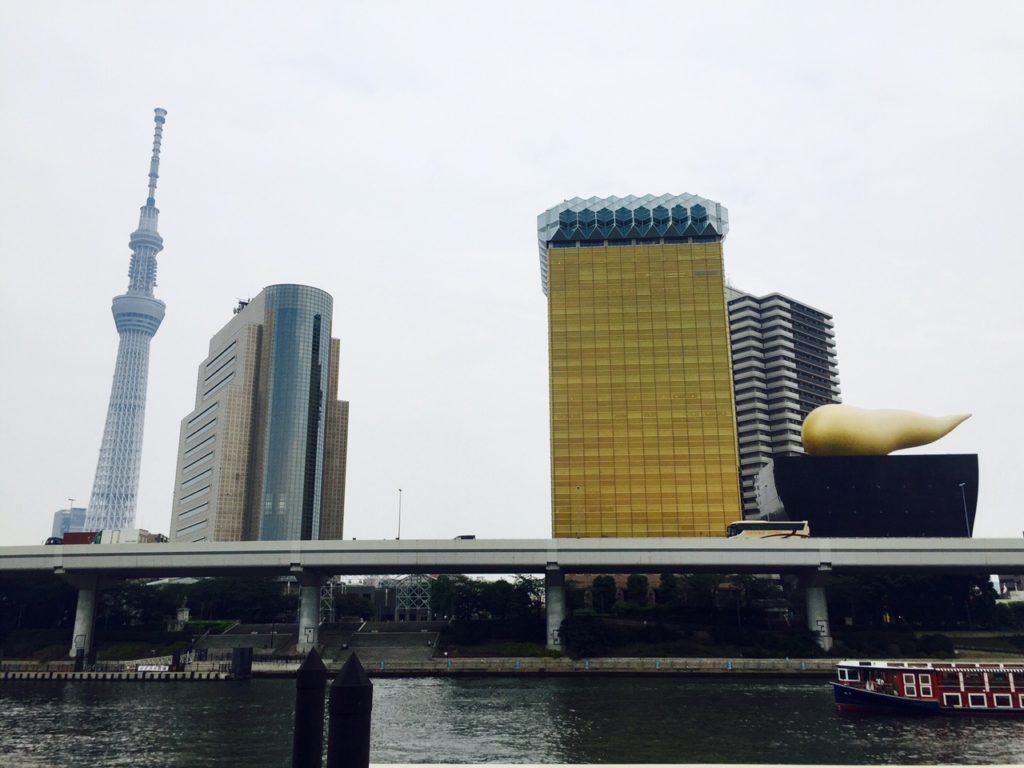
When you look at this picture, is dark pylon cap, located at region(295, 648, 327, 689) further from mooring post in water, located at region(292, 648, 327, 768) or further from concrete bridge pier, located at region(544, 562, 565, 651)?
concrete bridge pier, located at region(544, 562, 565, 651)

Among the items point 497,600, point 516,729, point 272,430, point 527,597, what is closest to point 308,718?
point 516,729

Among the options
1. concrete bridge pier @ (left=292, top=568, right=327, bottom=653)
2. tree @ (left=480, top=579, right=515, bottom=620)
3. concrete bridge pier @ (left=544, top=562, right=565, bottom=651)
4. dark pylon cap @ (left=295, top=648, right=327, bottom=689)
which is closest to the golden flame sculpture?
concrete bridge pier @ (left=544, top=562, right=565, bottom=651)

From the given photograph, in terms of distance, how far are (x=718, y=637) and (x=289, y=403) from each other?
110304mm

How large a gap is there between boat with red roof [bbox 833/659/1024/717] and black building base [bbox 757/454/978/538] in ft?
176

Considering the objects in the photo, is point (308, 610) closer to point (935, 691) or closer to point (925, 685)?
point (925, 685)

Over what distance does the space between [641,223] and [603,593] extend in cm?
7214

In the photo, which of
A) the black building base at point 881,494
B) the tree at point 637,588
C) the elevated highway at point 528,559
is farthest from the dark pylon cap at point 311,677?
the tree at point 637,588

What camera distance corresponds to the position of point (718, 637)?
88.8m

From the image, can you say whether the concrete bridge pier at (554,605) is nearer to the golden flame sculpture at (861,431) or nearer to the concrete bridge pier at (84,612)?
the golden flame sculpture at (861,431)

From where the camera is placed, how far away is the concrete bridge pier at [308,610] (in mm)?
91062

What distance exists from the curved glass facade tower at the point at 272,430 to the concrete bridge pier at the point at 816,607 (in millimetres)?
107293

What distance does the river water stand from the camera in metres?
34.5

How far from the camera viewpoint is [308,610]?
303 ft

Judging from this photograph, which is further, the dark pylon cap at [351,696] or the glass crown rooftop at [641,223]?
the glass crown rooftop at [641,223]
